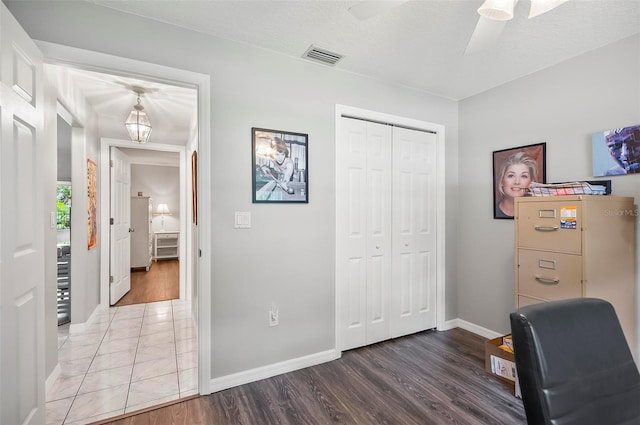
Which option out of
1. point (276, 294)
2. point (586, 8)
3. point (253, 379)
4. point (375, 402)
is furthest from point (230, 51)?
point (375, 402)

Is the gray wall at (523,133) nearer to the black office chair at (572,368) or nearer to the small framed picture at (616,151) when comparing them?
the small framed picture at (616,151)

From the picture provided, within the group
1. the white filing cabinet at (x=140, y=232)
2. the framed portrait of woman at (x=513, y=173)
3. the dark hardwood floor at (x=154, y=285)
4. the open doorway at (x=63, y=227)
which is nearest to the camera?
the framed portrait of woman at (x=513, y=173)

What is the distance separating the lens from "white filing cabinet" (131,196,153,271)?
6266mm

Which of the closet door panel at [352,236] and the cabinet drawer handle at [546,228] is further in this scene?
the closet door panel at [352,236]

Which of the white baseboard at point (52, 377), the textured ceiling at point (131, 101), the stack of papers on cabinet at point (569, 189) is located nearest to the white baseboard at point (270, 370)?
the white baseboard at point (52, 377)

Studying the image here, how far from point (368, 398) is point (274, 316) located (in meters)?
0.88

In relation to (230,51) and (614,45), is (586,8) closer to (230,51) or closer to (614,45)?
(614,45)

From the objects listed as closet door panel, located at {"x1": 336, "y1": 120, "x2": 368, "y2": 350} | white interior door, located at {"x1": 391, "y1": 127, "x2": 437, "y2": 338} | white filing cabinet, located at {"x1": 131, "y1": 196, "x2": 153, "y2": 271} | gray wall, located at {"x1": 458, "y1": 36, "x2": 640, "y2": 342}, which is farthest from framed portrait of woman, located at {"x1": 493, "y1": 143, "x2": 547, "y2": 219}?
white filing cabinet, located at {"x1": 131, "y1": 196, "x2": 153, "y2": 271}

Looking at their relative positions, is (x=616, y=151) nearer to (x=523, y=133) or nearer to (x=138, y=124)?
(x=523, y=133)

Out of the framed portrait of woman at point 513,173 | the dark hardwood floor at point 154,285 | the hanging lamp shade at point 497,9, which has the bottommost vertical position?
the dark hardwood floor at point 154,285

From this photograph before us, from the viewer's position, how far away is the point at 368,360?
2.59 metres

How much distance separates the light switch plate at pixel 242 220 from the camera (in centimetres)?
222

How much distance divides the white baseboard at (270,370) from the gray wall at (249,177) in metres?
0.04

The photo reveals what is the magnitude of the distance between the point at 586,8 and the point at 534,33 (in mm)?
296
